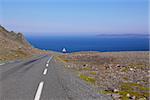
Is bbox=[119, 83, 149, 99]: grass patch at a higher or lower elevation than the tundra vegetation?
lower

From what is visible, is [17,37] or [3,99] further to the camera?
[17,37]

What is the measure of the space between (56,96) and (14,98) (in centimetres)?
159

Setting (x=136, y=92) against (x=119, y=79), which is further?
(x=119, y=79)

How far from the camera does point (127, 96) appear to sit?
1188 centimetres

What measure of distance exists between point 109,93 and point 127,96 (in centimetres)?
82

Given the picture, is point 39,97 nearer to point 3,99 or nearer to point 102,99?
point 3,99

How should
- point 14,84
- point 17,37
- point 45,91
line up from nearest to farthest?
1. point 45,91
2. point 14,84
3. point 17,37

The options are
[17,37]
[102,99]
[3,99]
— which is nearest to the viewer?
[3,99]

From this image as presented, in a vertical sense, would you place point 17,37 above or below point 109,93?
above

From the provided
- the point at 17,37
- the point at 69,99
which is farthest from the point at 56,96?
the point at 17,37

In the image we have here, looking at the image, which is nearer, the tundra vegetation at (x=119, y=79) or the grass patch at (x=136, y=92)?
the grass patch at (x=136, y=92)

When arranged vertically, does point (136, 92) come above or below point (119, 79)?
below

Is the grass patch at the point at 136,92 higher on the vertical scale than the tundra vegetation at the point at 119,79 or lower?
lower

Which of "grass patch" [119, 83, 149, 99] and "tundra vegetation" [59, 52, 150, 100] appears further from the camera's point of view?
"tundra vegetation" [59, 52, 150, 100]
